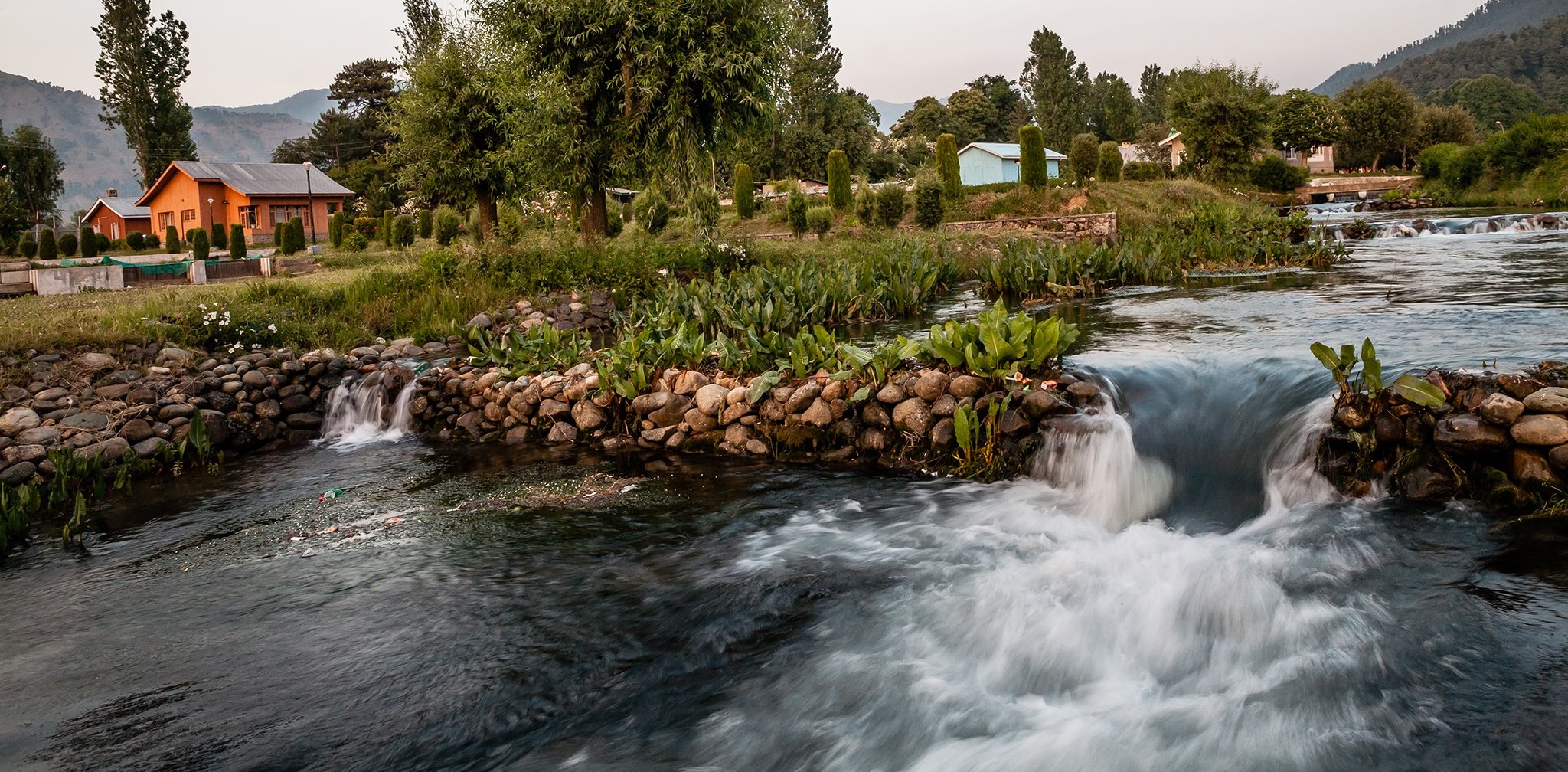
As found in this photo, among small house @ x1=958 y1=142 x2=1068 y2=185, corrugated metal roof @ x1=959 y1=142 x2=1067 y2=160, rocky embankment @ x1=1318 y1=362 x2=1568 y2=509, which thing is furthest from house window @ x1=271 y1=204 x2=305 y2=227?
rocky embankment @ x1=1318 y1=362 x2=1568 y2=509

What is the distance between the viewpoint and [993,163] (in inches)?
2224

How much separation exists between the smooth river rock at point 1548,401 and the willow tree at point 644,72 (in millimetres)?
15571

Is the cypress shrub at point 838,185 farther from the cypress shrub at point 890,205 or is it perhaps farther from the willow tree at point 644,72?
the willow tree at point 644,72

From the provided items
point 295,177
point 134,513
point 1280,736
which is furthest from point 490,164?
point 295,177

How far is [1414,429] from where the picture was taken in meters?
6.17

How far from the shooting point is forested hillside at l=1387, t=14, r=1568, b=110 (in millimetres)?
120500

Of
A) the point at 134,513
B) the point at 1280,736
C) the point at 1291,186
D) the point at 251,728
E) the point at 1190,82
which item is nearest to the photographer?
the point at 1280,736

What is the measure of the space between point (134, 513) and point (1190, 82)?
52.4 m

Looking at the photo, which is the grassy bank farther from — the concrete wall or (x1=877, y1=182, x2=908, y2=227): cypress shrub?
(x1=877, y1=182, x2=908, y2=227): cypress shrub

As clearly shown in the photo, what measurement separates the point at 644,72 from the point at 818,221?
11.5 m

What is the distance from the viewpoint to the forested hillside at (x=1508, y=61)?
4744 inches

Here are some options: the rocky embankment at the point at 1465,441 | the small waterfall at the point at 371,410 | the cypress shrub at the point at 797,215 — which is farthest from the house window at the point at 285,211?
the rocky embankment at the point at 1465,441

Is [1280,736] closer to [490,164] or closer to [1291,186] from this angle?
[490,164]

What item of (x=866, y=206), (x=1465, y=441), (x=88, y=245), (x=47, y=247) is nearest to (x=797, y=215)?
(x=866, y=206)
